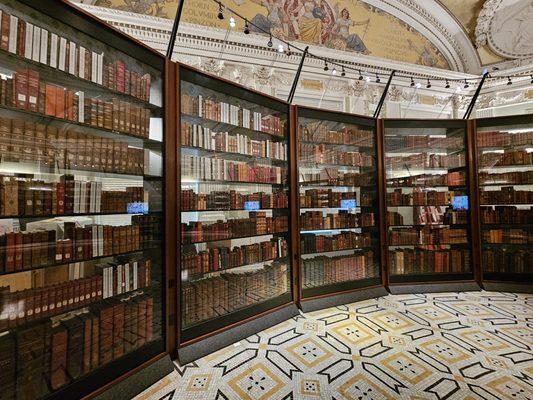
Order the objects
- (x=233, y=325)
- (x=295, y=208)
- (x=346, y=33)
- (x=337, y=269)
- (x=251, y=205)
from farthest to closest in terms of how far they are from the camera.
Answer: (x=346, y=33) → (x=337, y=269) → (x=295, y=208) → (x=251, y=205) → (x=233, y=325)

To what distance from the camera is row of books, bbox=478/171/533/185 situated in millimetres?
4094

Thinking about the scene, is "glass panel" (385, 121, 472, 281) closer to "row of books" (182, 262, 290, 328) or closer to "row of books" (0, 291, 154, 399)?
"row of books" (182, 262, 290, 328)

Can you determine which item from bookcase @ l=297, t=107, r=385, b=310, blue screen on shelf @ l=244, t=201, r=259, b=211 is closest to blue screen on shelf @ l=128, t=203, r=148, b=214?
blue screen on shelf @ l=244, t=201, r=259, b=211

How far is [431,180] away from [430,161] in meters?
0.33

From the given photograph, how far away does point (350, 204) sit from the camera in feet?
12.8

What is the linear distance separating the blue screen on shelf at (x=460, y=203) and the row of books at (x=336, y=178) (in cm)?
151

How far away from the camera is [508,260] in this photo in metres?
4.00

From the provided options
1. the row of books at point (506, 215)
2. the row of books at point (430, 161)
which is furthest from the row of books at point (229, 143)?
the row of books at point (506, 215)

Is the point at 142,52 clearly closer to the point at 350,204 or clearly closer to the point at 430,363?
the point at 350,204

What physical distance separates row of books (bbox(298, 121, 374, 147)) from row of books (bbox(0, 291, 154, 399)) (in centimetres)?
282

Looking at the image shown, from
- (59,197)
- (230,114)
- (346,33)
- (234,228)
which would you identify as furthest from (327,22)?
(59,197)

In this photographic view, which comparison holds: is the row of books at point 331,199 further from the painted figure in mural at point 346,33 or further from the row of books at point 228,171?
the painted figure in mural at point 346,33

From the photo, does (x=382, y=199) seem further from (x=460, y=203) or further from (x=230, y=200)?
(x=230, y=200)

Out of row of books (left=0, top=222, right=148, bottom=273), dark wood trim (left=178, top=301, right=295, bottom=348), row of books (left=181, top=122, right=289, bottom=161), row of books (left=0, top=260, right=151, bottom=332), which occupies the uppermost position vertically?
row of books (left=181, top=122, right=289, bottom=161)
